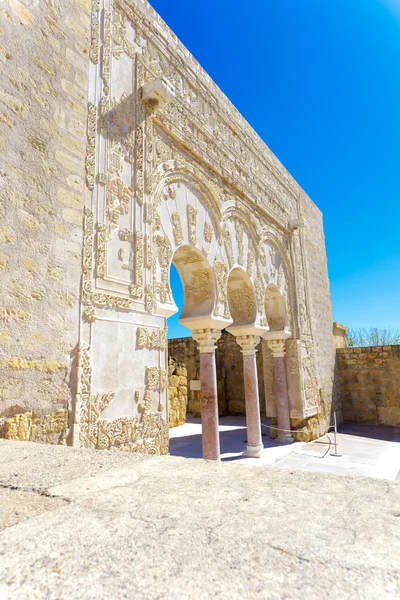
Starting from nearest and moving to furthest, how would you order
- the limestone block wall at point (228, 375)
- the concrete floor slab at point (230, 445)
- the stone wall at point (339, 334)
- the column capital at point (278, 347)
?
the concrete floor slab at point (230, 445)
the column capital at point (278, 347)
the stone wall at point (339, 334)
the limestone block wall at point (228, 375)

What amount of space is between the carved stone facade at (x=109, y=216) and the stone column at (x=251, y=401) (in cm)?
130

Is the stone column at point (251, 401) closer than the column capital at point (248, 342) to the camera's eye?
Yes

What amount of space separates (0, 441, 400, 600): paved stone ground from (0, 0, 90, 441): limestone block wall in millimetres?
1368

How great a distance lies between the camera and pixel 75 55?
3.68 metres

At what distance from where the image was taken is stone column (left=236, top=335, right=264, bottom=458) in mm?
6738

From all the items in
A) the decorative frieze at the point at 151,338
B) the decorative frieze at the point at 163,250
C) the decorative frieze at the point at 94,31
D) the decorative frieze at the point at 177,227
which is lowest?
the decorative frieze at the point at 151,338

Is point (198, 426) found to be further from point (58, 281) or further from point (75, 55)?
point (75, 55)

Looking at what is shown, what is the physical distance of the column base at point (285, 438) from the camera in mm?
7986

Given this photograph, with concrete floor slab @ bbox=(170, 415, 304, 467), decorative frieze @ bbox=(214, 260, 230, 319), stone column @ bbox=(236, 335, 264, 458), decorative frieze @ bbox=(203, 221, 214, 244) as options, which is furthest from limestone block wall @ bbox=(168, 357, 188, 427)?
decorative frieze @ bbox=(203, 221, 214, 244)

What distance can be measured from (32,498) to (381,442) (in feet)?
29.3

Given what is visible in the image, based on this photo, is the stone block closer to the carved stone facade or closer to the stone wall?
the stone wall

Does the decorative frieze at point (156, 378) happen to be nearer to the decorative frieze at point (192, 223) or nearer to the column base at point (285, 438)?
the decorative frieze at point (192, 223)

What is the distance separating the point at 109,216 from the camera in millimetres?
3793

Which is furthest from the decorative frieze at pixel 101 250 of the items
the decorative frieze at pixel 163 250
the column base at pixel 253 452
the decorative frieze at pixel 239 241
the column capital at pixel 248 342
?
the column base at pixel 253 452
